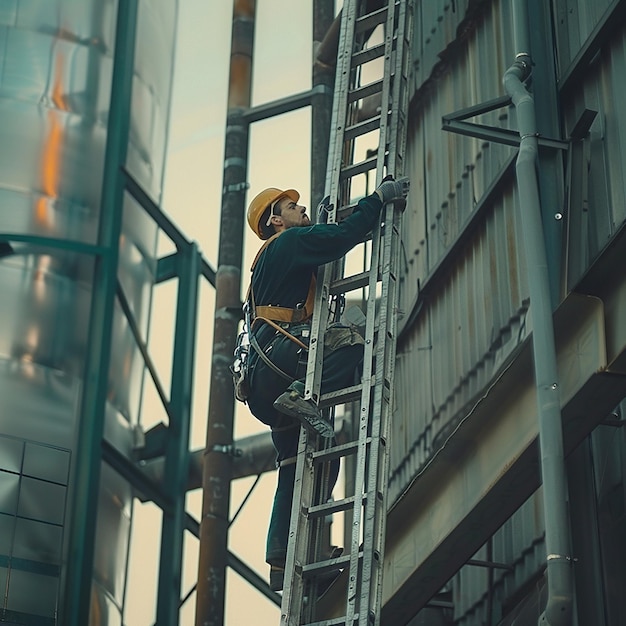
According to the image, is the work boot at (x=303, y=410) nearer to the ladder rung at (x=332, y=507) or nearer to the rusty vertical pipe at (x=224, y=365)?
the ladder rung at (x=332, y=507)

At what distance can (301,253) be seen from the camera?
8953 mm

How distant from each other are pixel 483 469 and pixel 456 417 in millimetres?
3115

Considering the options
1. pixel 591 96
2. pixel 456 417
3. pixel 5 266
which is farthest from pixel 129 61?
pixel 591 96

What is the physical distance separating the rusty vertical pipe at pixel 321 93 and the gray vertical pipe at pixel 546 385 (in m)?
4.42

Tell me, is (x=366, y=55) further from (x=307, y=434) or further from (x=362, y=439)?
(x=362, y=439)

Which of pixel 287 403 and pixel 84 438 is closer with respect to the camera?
pixel 287 403

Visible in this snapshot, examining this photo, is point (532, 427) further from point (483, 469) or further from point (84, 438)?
point (84, 438)

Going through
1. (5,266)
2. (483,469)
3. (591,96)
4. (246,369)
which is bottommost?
(483,469)

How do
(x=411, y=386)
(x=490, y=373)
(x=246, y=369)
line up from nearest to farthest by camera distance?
(x=246, y=369)
(x=490, y=373)
(x=411, y=386)

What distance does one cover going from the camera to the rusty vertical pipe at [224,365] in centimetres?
1266

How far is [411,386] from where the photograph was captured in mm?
13328

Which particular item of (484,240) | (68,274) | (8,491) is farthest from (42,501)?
(484,240)

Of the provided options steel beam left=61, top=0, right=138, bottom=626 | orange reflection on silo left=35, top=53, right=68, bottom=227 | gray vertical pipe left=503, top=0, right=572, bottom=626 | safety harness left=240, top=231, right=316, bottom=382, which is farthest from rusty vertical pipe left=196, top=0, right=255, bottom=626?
gray vertical pipe left=503, top=0, right=572, bottom=626

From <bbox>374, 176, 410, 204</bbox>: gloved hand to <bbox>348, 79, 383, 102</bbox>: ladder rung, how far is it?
1189 mm
